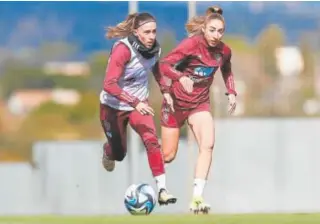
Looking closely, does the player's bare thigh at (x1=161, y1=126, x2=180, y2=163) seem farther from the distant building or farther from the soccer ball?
the distant building

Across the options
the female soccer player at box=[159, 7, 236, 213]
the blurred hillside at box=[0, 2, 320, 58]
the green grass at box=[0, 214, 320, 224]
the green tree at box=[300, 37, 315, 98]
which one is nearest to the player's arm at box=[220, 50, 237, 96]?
the female soccer player at box=[159, 7, 236, 213]

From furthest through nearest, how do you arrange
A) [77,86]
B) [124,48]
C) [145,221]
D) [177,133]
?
[77,86] < [177,133] < [124,48] < [145,221]

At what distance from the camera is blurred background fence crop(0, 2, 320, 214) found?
1752 cm

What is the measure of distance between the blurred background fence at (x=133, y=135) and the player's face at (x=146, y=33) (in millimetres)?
6281

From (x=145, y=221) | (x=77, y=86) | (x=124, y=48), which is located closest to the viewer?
(x=145, y=221)

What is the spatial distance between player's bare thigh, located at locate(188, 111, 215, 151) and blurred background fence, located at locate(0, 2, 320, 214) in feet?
20.1

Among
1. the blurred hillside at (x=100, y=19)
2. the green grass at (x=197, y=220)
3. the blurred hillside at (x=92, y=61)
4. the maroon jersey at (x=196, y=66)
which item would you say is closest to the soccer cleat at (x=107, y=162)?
the maroon jersey at (x=196, y=66)

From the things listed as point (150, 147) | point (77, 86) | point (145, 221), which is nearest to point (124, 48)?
point (150, 147)

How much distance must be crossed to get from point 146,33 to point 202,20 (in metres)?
0.51

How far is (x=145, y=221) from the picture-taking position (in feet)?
29.0

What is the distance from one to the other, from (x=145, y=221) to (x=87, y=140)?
347 inches

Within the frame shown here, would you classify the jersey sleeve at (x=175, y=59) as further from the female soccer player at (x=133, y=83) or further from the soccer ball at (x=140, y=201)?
the soccer ball at (x=140, y=201)

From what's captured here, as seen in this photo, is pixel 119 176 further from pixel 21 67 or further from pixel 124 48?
pixel 124 48

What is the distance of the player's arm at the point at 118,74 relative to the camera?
1044cm
